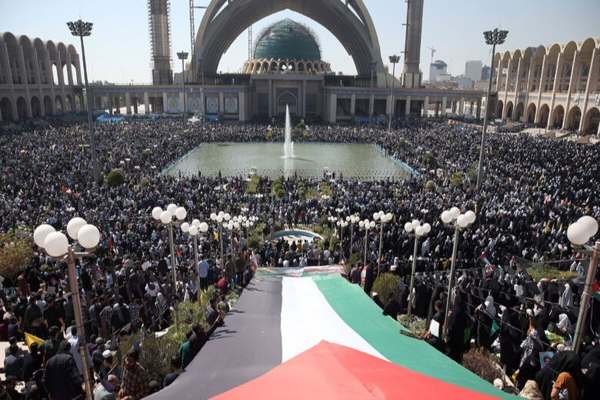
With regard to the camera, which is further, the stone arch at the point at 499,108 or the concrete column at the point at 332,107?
the stone arch at the point at 499,108

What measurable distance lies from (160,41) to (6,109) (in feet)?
61.5

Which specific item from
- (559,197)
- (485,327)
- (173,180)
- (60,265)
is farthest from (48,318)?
(559,197)

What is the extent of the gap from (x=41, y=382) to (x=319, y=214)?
11.0 m

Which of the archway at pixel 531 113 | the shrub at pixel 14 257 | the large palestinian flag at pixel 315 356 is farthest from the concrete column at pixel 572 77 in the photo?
the shrub at pixel 14 257

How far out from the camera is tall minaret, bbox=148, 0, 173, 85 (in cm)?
4962

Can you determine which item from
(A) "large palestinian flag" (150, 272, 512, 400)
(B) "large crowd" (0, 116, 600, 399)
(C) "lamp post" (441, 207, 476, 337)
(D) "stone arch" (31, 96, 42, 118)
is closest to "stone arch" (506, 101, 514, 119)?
(B) "large crowd" (0, 116, 600, 399)

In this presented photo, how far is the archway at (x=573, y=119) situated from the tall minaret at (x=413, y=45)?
19.9m

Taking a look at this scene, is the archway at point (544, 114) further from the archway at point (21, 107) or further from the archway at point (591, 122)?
the archway at point (21, 107)

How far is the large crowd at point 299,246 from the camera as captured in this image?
17.1ft

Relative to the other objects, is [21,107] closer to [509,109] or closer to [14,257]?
[14,257]

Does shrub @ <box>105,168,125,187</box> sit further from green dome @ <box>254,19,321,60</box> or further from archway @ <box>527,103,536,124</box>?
archway @ <box>527,103,536,124</box>

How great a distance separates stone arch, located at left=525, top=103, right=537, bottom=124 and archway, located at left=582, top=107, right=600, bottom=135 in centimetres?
753

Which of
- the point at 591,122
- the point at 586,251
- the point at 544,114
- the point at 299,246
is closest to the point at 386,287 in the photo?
the point at 586,251

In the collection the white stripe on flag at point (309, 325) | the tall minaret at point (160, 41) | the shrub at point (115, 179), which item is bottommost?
the shrub at point (115, 179)
